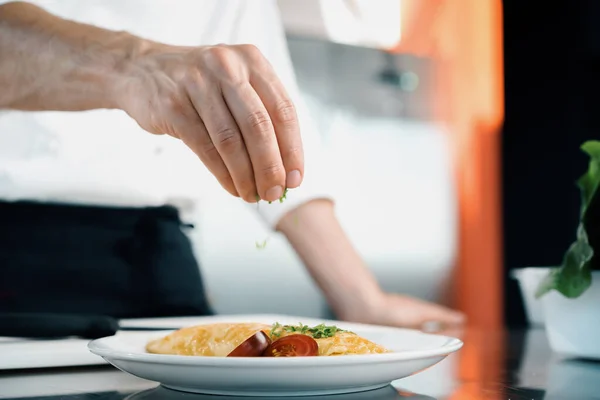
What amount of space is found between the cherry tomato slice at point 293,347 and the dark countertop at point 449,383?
41 mm

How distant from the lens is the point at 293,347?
542mm

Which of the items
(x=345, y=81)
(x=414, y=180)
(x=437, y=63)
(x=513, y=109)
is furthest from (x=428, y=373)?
(x=513, y=109)

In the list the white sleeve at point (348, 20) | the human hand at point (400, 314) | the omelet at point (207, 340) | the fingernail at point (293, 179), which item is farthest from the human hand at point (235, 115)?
the white sleeve at point (348, 20)

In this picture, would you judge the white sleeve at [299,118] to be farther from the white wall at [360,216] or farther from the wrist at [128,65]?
the wrist at [128,65]

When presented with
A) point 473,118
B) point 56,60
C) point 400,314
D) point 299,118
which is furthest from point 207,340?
point 473,118

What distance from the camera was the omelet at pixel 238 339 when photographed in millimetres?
599

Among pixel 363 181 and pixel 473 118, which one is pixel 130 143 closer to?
pixel 363 181

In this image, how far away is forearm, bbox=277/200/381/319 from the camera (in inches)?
63.9

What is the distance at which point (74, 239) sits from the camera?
1528 millimetres

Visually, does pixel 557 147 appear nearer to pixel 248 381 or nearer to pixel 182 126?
pixel 182 126

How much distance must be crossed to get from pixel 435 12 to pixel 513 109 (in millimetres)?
445

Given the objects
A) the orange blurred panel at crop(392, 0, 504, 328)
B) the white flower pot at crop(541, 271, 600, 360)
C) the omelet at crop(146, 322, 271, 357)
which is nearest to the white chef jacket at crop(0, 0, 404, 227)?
the orange blurred panel at crop(392, 0, 504, 328)

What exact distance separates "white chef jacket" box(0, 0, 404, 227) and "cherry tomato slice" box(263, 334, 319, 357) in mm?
994

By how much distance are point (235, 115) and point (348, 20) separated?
1.33m
